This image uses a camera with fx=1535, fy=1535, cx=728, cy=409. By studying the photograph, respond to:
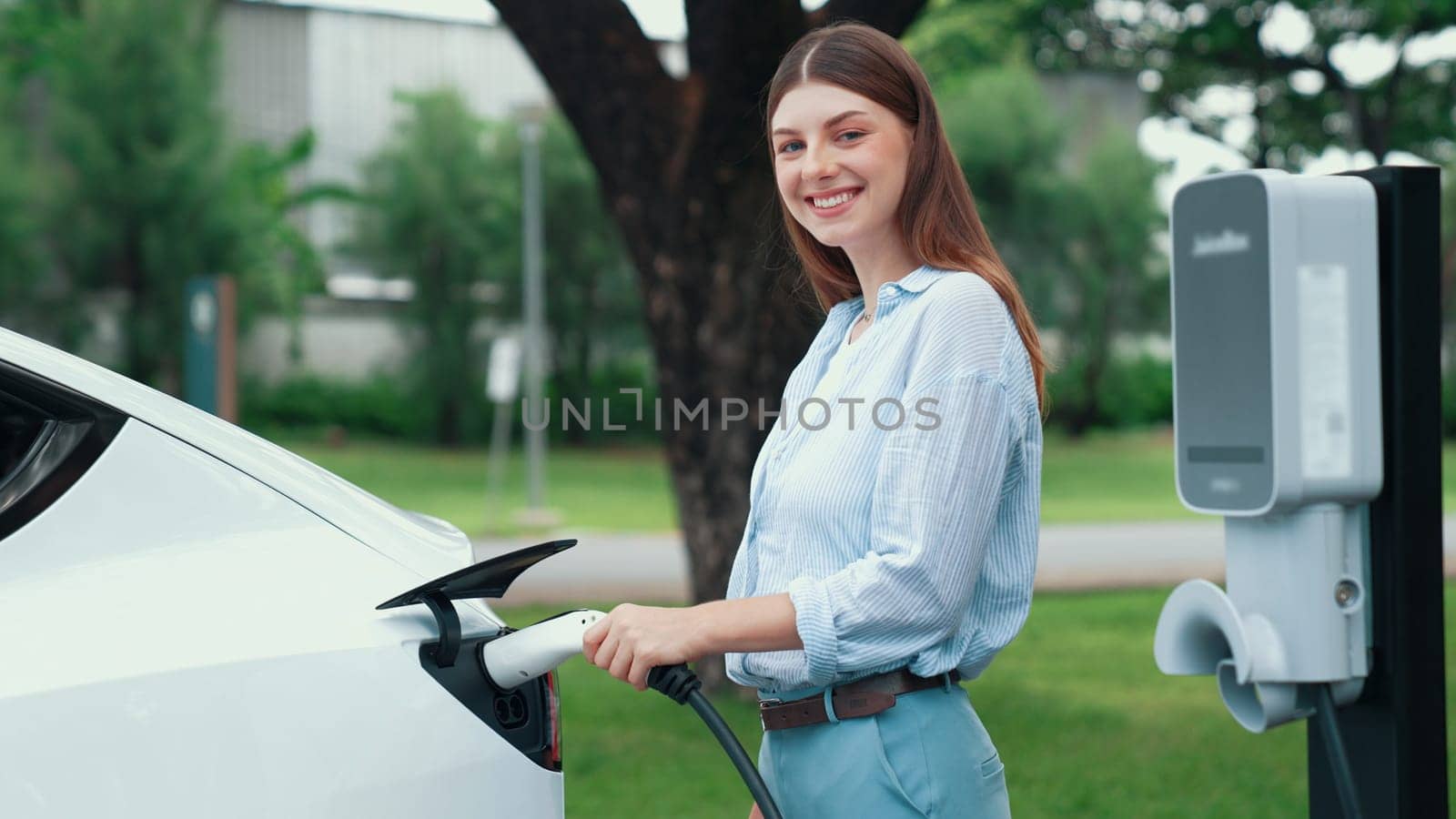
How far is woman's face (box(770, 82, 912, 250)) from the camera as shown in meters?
1.82

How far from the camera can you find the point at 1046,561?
11750 millimetres

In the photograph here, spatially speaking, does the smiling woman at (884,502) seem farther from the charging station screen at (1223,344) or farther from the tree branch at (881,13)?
the tree branch at (881,13)

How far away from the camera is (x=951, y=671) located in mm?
1780

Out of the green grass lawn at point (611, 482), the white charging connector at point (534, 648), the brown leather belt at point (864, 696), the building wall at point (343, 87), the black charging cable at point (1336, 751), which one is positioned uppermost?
the building wall at point (343, 87)

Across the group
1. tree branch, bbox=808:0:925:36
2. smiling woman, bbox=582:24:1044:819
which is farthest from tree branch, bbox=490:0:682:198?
smiling woman, bbox=582:24:1044:819

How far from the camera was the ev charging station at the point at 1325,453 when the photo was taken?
1.65 m

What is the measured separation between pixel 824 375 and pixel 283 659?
0.74 m

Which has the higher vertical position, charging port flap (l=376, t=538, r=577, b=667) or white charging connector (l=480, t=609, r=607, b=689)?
charging port flap (l=376, t=538, r=577, b=667)

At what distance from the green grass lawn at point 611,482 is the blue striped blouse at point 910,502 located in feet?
40.4

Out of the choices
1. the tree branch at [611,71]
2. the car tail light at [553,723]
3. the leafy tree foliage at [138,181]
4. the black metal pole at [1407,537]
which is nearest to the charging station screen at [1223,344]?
the black metal pole at [1407,537]

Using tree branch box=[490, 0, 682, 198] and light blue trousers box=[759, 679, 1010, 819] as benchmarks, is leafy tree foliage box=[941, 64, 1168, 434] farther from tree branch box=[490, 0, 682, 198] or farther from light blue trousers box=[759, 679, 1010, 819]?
light blue trousers box=[759, 679, 1010, 819]

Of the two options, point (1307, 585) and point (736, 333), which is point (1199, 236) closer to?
point (1307, 585)

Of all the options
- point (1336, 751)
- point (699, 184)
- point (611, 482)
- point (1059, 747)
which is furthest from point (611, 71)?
point (611, 482)

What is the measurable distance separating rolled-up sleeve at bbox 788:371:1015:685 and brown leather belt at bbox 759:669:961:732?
58mm
